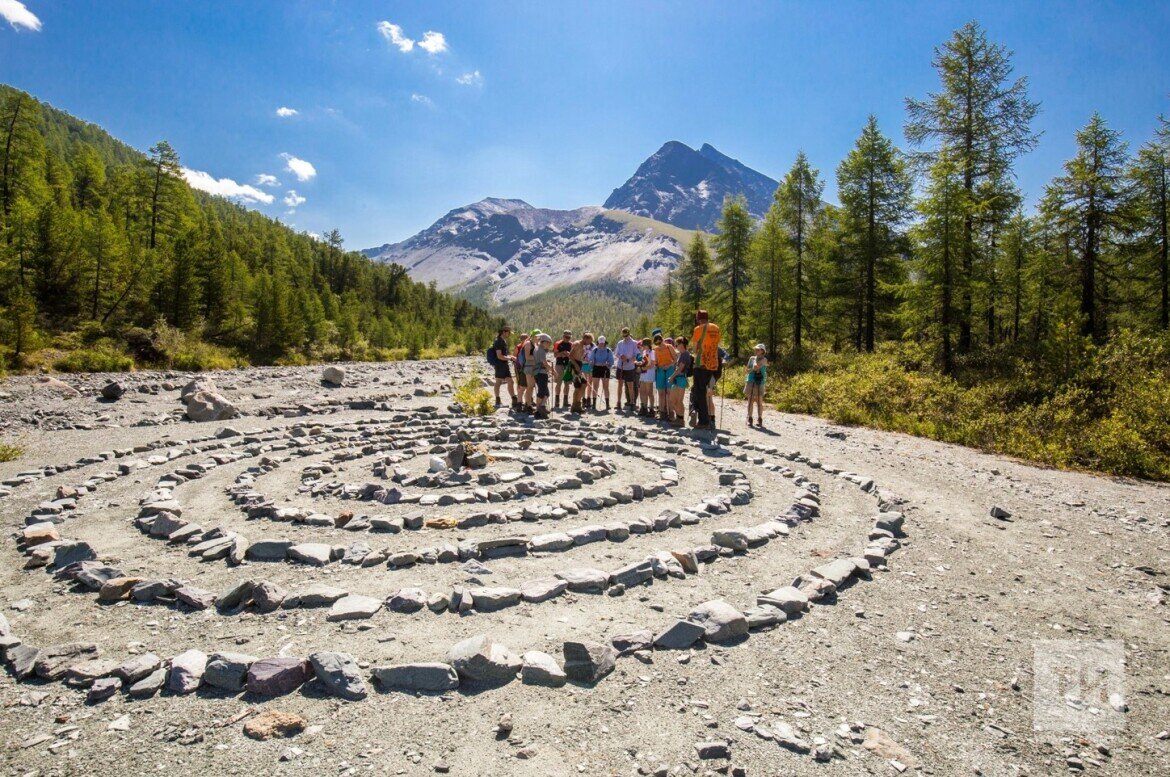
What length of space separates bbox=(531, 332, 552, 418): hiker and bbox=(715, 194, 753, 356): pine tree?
23.3 metres

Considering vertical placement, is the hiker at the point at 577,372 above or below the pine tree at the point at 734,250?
below

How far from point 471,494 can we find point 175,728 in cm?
534

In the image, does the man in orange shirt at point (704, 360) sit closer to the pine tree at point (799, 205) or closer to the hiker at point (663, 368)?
the hiker at point (663, 368)

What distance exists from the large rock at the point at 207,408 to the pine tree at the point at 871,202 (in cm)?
2992

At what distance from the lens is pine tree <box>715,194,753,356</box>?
36906 mm

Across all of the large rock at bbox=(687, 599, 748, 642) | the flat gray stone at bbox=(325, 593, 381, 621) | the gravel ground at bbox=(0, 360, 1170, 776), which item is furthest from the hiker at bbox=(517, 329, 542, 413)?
the large rock at bbox=(687, 599, 748, 642)

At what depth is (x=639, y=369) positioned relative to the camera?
18.8m

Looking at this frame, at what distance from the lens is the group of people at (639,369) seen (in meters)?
14.6

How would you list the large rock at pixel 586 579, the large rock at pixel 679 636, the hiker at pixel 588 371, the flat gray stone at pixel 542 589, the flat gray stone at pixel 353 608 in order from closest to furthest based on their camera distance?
the large rock at pixel 679 636 < the flat gray stone at pixel 353 608 < the flat gray stone at pixel 542 589 < the large rock at pixel 586 579 < the hiker at pixel 588 371

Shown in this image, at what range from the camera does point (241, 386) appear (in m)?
29.1

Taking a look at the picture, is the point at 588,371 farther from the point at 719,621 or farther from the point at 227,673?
the point at 227,673

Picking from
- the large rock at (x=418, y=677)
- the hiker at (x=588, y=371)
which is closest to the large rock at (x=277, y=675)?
the large rock at (x=418, y=677)

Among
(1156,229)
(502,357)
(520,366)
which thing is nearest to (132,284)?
(502,357)

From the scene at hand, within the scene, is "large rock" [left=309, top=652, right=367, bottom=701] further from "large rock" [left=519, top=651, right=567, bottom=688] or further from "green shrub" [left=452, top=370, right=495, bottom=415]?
"green shrub" [left=452, top=370, right=495, bottom=415]
